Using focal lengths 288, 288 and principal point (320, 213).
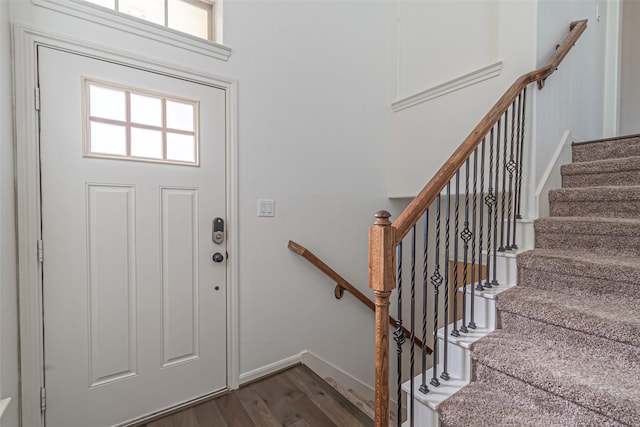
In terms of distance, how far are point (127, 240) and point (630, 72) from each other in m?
4.62

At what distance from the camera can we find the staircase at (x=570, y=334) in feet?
3.29

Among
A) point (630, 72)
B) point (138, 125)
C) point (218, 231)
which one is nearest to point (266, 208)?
point (218, 231)

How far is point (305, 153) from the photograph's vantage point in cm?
221

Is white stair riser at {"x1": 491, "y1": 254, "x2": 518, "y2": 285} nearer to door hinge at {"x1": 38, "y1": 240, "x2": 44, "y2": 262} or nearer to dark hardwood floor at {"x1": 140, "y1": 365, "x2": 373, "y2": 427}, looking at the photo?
dark hardwood floor at {"x1": 140, "y1": 365, "x2": 373, "y2": 427}

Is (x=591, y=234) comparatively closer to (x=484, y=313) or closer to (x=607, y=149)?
(x=484, y=313)

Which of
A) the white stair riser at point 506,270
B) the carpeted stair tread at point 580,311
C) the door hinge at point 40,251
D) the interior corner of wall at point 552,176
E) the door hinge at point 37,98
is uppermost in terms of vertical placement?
the door hinge at point 37,98

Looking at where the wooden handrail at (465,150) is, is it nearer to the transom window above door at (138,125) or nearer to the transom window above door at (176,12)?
the transom window above door at (138,125)

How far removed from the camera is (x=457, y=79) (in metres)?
2.29

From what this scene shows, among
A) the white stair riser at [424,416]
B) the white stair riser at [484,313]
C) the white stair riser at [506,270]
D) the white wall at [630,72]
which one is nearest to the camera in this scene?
the white stair riser at [424,416]

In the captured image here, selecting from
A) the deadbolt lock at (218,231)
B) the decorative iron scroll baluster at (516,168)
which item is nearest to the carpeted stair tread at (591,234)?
the decorative iron scroll baluster at (516,168)

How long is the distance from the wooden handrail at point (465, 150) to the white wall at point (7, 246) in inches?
62.2

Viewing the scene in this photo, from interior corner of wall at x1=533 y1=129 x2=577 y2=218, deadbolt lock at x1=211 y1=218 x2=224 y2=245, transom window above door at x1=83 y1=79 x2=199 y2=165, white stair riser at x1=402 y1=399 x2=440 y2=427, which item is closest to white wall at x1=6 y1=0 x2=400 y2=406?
deadbolt lock at x1=211 y1=218 x2=224 y2=245

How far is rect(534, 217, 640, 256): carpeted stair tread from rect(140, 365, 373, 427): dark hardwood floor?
4.95ft

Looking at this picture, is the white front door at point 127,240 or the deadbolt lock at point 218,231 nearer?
the white front door at point 127,240
